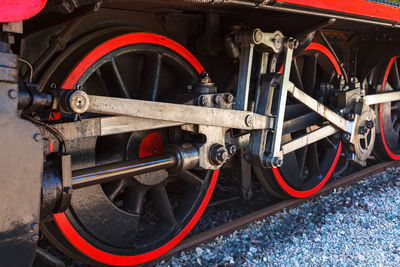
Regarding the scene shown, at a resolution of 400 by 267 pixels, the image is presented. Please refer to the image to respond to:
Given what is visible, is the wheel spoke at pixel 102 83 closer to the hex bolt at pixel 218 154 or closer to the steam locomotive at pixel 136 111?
the steam locomotive at pixel 136 111

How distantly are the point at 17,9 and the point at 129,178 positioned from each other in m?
1.37

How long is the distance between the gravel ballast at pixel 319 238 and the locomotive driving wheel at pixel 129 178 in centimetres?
26

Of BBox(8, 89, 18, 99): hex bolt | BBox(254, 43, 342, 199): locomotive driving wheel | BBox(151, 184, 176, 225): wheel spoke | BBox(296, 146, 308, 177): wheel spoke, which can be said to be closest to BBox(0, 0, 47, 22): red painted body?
BBox(8, 89, 18, 99): hex bolt

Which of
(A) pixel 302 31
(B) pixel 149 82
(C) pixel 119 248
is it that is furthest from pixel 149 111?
(A) pixel 302 31

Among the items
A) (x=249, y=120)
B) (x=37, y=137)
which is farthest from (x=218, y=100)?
(x=37, y=137)

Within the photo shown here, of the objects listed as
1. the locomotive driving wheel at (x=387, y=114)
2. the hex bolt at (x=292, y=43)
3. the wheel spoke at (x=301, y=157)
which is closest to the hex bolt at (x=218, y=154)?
the hex bolt at (x=292, y=43)

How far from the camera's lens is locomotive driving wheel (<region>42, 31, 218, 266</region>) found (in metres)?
2.03

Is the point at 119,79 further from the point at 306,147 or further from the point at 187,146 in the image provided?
the point at 306,147

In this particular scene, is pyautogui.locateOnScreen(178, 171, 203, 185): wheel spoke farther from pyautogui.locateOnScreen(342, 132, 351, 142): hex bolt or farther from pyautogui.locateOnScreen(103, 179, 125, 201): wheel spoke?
pyautogui.locateOnScreen(342, 132, 351, 142): hex bolt

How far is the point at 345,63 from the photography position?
13.4 feet

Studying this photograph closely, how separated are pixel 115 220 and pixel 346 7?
188cm

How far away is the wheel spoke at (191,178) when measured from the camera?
102 inches

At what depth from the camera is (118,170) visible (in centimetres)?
201

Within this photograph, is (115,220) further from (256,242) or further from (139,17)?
(139,17)
